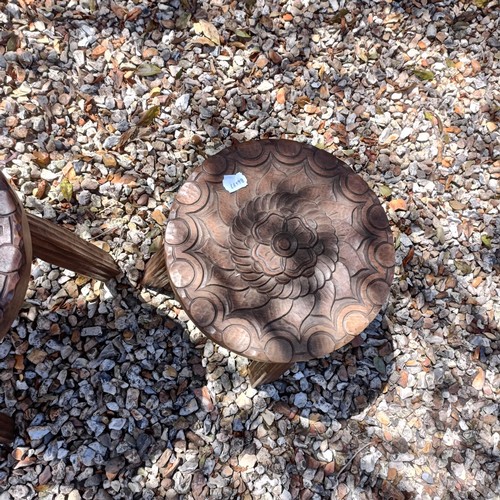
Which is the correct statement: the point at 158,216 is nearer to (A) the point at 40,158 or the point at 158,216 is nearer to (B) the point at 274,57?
(A) the point at 40,158

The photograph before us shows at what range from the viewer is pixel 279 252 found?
5.20 feet

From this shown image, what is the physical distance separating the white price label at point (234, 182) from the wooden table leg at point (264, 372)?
0.66m

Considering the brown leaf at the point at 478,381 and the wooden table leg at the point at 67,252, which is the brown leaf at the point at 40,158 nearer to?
the wooden table leg at the point at 67,252

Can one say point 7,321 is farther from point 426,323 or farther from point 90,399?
point 426,323

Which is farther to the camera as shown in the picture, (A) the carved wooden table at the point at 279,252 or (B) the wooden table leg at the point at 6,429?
(B) the wooden table leg at the point at 6,429

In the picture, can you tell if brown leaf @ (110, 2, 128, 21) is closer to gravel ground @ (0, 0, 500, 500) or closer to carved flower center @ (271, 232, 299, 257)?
gravel ground @ (0, 0, 500, 500)

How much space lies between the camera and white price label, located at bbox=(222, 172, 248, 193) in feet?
5.43

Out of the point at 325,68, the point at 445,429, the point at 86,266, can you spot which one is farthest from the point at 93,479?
the point at 325,68

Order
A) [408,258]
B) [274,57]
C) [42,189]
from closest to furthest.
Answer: [42,189] < [408,258] < [274,57]

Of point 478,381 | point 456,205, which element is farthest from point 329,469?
point 456,205

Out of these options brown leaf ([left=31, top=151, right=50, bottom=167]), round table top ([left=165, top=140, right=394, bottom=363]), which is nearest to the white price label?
round table top ([left=165, top=140, right=394, bottom=363])

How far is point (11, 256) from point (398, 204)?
1.84 meters

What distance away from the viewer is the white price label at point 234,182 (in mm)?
A: 1654

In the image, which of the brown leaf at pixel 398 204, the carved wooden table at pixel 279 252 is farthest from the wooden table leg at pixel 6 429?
the brown leaf at pixel 398 204
